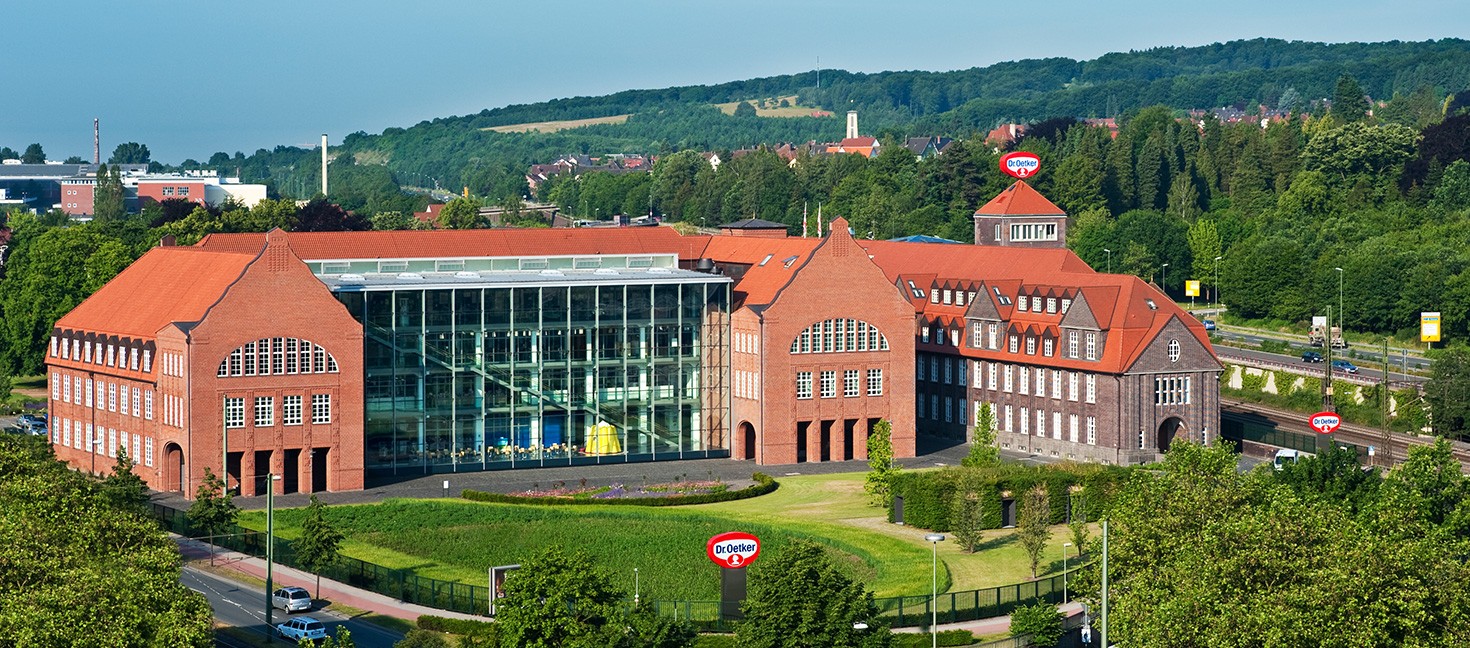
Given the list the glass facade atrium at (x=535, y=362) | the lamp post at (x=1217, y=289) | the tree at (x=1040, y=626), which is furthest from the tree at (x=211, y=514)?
the lamp post at (x=1217, y=289)

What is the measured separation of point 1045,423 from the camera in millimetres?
119688

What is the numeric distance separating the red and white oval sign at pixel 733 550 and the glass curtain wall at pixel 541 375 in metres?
37.4

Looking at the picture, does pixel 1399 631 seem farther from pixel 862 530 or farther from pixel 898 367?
pixel 898 367

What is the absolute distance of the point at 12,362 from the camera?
15000cm

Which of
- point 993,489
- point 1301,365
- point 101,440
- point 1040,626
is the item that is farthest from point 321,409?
point 1301,365

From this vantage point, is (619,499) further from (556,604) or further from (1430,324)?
(1430,324)

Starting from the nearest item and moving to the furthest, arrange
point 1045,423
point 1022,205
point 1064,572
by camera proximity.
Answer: point 1064,572
point 1045,423
point 1022,205

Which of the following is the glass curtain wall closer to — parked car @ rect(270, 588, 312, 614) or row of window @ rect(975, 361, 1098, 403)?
row of window @ rect(975, 361, 1098, 403)

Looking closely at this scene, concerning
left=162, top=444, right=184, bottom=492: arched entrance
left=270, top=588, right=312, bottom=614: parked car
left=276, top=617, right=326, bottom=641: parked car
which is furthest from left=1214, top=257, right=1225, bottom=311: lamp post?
left=276, top=617, right=326, bottom=641: parked car

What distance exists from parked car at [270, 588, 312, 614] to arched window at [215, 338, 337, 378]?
1039 inches

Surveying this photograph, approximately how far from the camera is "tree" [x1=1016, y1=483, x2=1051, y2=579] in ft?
284

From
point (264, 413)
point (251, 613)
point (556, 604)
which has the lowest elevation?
point (251, 613)

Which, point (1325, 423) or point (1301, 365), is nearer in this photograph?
point (1325, 423)

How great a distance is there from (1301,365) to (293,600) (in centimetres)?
8536
